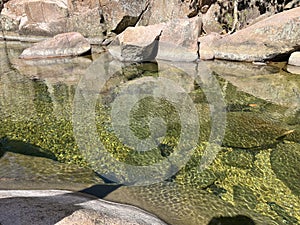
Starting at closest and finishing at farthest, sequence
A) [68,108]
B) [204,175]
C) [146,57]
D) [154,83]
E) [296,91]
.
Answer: [204,175] < [68,108] < [296,91] < [154,83] < [146,57]

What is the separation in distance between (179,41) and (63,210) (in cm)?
1347

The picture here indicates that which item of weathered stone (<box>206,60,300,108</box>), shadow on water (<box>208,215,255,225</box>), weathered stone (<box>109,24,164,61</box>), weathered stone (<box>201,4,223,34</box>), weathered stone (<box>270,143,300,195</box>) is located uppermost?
weathered stone (<box>201,4,223,34</box>)

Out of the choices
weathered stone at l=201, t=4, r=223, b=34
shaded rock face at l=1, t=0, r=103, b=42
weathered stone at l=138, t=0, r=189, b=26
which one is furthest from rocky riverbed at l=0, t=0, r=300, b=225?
shaded rock face at l=1, t=0, r=103, b=42

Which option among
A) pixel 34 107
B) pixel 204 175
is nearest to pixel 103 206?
pixel 204 175

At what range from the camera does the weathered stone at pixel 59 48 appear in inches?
708

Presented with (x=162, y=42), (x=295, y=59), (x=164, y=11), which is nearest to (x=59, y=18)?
(x=164, y=11)

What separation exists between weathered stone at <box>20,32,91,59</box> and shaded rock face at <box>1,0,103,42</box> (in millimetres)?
4837

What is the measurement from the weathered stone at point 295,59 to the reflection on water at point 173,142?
6.58 ft

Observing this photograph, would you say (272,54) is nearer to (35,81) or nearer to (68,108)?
(68,108)

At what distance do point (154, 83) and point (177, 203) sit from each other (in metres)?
8.06

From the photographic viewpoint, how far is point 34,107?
9.95 metres

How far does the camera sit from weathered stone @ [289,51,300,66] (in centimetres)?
1441

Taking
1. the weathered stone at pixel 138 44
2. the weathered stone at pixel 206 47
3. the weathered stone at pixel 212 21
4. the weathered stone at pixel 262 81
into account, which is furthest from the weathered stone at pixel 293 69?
the weathered stone at pixel 212 21

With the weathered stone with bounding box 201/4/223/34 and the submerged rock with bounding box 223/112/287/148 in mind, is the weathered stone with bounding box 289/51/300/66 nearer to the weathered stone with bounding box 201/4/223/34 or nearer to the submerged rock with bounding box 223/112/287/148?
the weathered stone with bounding box 201/4/223/34
